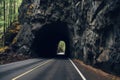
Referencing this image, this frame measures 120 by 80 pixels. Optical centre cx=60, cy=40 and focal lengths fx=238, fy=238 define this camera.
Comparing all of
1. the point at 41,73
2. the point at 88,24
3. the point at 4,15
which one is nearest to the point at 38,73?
the point at 41,73

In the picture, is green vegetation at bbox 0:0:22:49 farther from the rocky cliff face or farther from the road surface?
the road surface

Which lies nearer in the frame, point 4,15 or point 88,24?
point 88,24

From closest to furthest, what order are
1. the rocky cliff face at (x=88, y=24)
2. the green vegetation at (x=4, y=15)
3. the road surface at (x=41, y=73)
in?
the road surface at (x=41, y=73), the rocky cliff face at (x=88, y=24), the green vegetation at (x=4, y=15)

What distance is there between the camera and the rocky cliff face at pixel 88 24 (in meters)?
19.5

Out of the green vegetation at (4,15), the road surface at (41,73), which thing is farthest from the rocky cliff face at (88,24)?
the green vegetation at (4,15)

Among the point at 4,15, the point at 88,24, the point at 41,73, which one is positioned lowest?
the point at 41,73

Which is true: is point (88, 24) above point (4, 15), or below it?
below

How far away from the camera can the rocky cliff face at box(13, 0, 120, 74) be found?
19547 millimetres

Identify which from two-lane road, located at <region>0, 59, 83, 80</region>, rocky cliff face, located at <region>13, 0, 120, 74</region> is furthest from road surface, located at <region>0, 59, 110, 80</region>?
rocky cliff face, located at <region>13, 0, 120, 74</region>

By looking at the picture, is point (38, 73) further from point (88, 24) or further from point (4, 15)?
point (4, 15)

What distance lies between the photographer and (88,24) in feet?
100

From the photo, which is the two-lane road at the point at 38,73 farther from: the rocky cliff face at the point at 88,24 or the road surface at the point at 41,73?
the rocky cliff face at the point at 88,24

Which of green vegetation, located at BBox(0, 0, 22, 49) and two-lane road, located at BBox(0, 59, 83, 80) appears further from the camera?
green vegetation, located at BBox(0, 0, 22, 49)

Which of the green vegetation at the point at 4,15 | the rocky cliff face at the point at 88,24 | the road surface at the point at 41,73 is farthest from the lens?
the green vegetation at the point at 4,15
